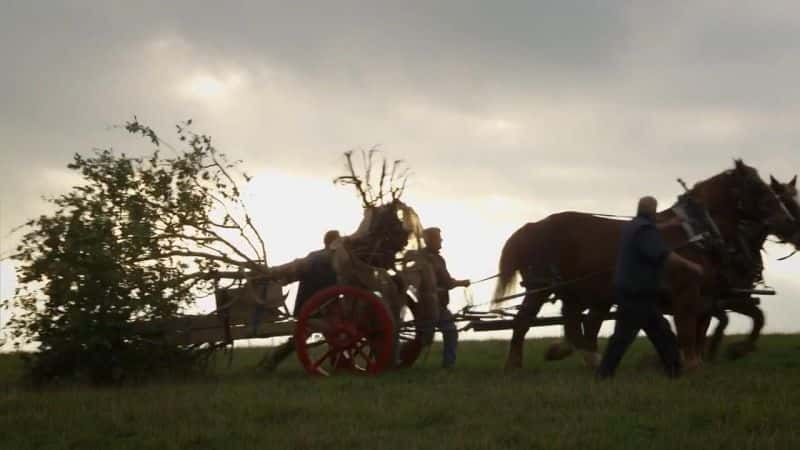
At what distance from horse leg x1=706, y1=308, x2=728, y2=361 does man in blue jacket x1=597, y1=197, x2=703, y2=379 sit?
3129 mm

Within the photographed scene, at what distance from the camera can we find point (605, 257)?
1270 cm

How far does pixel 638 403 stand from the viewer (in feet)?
28.6

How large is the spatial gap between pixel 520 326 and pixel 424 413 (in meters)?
4.77

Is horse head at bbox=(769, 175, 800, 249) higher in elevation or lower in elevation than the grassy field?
higher

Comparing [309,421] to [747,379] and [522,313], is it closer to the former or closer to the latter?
[747,379]

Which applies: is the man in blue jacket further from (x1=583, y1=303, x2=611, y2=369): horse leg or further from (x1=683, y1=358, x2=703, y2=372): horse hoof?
(x1=583, y1=303, x2=611, y2=369): horse leg

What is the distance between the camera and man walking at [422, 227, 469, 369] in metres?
12.9

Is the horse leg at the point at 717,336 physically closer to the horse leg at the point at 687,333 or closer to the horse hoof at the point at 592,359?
the horse hoof at the point at 592,359

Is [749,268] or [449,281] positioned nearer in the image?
[749,268]

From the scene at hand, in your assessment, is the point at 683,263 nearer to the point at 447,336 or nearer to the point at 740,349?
the point at 740,349

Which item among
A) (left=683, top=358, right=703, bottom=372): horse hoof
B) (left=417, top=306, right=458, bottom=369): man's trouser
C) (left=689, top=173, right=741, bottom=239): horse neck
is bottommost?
(left=683, top=358, right=703, bottom=372): horse hoof

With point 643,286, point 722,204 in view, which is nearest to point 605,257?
point 722,204

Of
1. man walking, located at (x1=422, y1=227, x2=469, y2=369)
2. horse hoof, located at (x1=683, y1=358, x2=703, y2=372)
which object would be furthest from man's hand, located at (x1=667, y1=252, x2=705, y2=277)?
man walking, located at (x1=422, y1=227, x2=469, y2=369)

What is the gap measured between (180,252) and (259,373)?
1878mm
